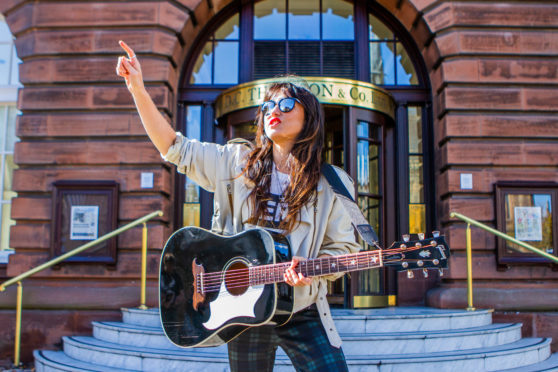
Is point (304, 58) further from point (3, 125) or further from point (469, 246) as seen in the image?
point (3, 125)

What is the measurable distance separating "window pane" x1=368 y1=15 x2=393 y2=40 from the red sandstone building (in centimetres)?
33

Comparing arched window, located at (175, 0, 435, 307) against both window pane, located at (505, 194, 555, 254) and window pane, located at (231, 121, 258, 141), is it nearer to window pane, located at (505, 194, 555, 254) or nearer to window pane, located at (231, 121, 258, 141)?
window pane, located at (231, 121, 258, 141)

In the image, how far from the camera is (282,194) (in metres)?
2.17

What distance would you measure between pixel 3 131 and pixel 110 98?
2.03 m

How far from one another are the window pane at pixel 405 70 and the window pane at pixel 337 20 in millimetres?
785

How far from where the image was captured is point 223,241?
219 cm

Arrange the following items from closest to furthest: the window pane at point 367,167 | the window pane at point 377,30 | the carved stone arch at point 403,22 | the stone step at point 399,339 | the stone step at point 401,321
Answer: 1. the stone step at point 399,339
2. the stone step at point 401,321
3. the window pane at point 367,167
4. the carved stone arch at point 403,22
5. the window pane at point 377,30

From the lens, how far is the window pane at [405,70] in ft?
24.7

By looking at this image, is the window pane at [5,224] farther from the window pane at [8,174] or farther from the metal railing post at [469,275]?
the metal railing post at [469,275]

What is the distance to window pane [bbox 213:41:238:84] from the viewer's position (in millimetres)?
7500

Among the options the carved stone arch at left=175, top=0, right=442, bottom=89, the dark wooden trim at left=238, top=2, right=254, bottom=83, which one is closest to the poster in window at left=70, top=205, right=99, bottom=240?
the carved stone arch at left=175, top=0, right=442, bottom=89

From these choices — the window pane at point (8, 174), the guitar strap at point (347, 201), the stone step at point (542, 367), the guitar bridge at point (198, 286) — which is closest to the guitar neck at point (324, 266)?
the guitar strap at point (347, 201)

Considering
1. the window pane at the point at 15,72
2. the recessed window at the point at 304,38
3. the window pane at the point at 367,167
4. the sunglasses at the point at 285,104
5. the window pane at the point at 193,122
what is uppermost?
the recessed window at the point at 304,38

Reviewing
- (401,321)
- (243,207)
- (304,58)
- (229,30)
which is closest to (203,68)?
(229,30)
